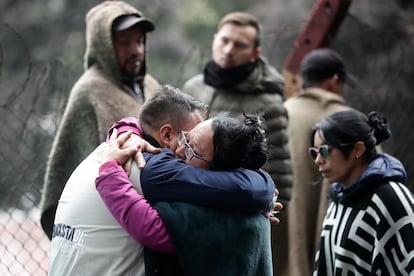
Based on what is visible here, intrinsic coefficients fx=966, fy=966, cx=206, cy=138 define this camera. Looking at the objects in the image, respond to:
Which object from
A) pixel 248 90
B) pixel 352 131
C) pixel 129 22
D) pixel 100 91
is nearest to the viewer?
pixel 352 131

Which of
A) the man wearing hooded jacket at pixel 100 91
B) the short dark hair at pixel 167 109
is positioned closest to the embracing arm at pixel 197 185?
the short dark hair at pixel 167 109

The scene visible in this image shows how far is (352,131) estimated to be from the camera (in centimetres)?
459

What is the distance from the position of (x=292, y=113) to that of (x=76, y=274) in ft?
11.0

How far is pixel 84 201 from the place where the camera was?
3309mm

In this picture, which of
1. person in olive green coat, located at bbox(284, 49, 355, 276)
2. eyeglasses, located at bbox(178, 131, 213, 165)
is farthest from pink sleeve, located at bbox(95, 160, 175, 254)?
person in olive green coat, located at bbox(284, 49, 355, 276)

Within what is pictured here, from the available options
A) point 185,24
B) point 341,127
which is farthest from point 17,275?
point 185,24

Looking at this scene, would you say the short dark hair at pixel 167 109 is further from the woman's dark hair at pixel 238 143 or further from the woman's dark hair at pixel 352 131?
the woman's dark hair at pixel 352 131

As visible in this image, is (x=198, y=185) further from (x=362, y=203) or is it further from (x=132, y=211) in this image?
(x=362, y=203)

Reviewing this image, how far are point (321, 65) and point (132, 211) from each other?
3.46 m

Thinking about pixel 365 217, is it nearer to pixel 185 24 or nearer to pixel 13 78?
pixel 13 78

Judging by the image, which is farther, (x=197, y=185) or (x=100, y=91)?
(x=100, y=91)

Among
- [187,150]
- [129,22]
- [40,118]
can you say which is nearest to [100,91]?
[129,22]

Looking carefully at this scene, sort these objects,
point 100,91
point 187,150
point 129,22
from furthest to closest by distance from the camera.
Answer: point 129,22 → point 100,91 → point 187,150

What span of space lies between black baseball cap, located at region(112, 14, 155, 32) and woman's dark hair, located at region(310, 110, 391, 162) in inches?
45.5
